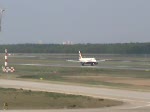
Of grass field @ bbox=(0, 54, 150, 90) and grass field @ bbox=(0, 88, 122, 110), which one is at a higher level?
grass field @ bbox=(0, 88, 122, 110)

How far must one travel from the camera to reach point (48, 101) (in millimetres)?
31016

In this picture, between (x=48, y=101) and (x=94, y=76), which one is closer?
(x=48, y=101)

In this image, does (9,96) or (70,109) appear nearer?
(70,109)

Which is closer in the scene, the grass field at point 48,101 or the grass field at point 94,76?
the grass field at point 48,101

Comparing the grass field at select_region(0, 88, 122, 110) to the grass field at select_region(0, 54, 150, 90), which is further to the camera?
the grass field at select_region(0, 54, 150, 90)

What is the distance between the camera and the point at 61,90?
4025 centimetres

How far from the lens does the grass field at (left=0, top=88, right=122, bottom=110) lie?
28969 mm

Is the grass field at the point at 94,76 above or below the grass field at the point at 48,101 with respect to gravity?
below

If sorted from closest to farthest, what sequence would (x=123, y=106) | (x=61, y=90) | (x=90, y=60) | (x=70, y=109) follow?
(x=70, y=109)
(x=123, y=106)
(x=61, y=90)
(x=90, y=60)

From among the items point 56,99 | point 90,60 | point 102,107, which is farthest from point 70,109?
point 90,60

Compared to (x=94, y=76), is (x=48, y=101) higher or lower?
higher

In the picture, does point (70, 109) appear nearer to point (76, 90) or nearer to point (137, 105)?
point (137, 105)

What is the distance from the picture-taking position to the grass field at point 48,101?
2897 cm

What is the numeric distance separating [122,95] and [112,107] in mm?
7072
